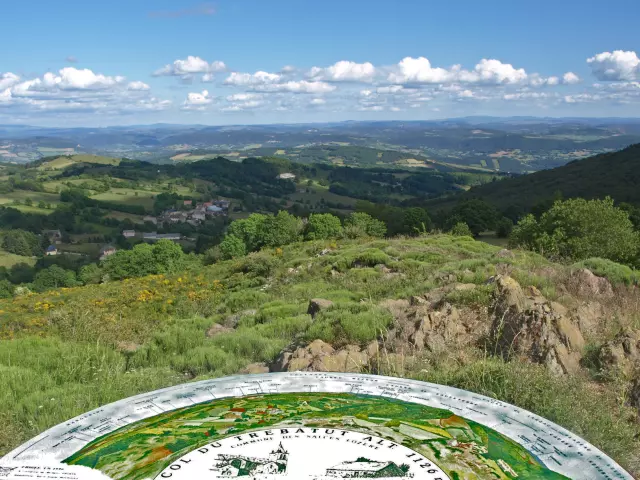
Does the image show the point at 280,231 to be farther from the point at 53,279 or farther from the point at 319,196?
the point at 319,196

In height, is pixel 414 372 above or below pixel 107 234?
above

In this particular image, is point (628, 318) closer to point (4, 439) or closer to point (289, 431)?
point (289, 431)

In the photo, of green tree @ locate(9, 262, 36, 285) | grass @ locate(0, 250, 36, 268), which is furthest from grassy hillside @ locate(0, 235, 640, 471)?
grass @ locate(0, 250, 36, 268)

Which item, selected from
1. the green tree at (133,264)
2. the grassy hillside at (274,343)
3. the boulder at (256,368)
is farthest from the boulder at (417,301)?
the green tree at (133,264)

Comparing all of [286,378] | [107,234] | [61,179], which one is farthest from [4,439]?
[61,179]

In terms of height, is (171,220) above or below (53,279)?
below

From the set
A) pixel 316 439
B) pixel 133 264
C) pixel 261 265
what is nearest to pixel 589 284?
pixel 316 439
